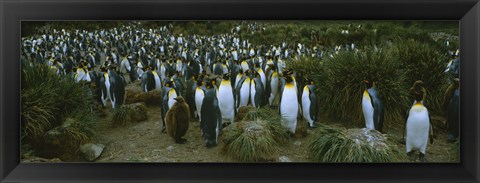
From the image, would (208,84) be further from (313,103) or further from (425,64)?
(425,64)

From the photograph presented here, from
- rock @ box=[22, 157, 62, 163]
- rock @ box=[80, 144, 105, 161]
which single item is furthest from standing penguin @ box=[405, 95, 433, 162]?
rock @ box=[22, 157, 62, 163]

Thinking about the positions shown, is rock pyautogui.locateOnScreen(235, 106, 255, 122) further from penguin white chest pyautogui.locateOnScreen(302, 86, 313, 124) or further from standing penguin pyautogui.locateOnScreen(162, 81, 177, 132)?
standing penguin pyautogui.locateOnScreen(162, 81, 177, 132)

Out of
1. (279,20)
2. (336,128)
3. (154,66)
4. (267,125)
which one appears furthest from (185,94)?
(336,128)

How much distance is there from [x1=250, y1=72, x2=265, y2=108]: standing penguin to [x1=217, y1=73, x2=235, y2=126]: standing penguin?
199 millimetres

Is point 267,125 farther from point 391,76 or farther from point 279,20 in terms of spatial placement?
point 391,76

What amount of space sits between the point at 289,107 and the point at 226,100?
22.3 inches

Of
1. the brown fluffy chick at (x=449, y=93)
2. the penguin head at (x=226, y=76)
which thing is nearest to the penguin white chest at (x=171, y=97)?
the penguin head at (x=226, y=76)

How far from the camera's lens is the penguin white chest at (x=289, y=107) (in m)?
3.19

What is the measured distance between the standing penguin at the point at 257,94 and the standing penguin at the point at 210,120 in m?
0.37

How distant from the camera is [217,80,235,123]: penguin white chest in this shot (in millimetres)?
3223

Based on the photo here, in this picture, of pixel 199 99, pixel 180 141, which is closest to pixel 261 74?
pixel 199 99

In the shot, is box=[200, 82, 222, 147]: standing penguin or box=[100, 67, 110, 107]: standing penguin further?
box=[100, 67, 110, 107]: standing penguin

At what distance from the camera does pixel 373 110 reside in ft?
10.2

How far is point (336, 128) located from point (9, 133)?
2.70 meters
